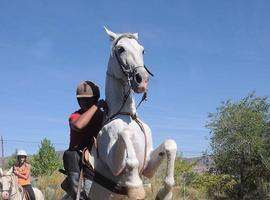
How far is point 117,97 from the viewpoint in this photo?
5375mm

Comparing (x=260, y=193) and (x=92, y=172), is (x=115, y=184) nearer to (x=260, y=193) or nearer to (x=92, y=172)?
(x=92, y=172)

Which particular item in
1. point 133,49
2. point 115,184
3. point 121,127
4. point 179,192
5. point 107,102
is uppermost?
point 179,192

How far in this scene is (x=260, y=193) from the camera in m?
35.7

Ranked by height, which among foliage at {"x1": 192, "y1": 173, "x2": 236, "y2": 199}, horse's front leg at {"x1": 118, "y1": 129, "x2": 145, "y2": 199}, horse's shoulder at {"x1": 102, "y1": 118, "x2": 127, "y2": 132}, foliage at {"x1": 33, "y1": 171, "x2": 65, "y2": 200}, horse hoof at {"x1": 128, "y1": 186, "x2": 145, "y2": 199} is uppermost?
foliage at {"x1": 192, "y1": 173, "x2": 236, "y2": 199}

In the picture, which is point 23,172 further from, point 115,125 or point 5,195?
point 115,125

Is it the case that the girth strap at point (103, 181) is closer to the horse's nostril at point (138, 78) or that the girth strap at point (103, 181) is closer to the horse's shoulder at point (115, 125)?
the horse's shoulder at point (115, 125)

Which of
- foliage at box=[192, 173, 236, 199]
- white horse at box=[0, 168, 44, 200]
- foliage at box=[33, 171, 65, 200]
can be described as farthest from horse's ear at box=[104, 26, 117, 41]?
foliage at box=[192, 173, 236, 199]

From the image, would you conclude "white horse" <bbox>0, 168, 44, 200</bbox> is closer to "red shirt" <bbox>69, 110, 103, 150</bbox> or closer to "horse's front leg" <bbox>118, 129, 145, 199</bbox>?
"red shirt" <bbox>69, 110, 103, 150</bbox>

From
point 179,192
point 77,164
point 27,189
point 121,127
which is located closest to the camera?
point 121,127

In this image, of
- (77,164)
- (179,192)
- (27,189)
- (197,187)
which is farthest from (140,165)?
(197,187)

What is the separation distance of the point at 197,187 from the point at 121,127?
31.0 m

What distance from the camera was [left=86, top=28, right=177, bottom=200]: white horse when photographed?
484cm

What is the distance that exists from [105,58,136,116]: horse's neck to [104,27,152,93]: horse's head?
6 cm

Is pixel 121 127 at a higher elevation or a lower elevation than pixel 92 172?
higher
